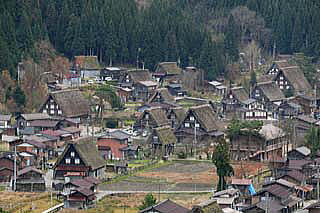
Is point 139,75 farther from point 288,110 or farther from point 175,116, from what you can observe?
point 175,116

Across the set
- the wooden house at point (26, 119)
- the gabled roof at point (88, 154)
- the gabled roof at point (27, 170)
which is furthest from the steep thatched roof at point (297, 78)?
the gabled roof at point (27, 170)

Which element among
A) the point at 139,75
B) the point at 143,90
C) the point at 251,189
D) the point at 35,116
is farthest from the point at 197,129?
the point at 139,75

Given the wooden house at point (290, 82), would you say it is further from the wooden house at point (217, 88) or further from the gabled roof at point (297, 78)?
the wooden house at point (217, 88)

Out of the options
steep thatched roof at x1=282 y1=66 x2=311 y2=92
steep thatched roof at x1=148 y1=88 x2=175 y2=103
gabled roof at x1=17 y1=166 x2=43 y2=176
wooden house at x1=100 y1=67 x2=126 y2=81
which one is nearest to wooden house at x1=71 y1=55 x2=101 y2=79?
wooden house at x1=100 y1=67 x2=126 y2=81

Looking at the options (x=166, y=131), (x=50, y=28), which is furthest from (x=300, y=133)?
(x=50, y=28)

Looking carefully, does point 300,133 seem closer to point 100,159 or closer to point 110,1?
point 100,159
